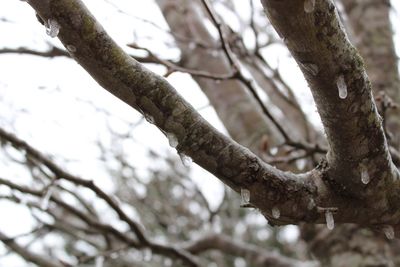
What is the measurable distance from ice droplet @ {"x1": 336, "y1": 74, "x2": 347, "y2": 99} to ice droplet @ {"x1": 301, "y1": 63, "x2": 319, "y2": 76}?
5 cm

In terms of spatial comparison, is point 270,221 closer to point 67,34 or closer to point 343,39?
point 343,39

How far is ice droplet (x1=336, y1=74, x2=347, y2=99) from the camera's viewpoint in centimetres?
98

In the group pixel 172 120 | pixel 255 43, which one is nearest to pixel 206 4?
pixel 172 120

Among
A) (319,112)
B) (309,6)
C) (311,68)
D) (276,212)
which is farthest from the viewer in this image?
(276,212)

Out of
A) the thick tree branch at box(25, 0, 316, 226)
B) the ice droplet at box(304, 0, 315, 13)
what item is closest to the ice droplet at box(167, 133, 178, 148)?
the thick tree branch at box(25, 0, 316, 226)

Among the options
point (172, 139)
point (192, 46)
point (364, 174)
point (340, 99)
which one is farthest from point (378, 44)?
point (172, 139)

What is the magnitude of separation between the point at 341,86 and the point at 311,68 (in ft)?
0.25

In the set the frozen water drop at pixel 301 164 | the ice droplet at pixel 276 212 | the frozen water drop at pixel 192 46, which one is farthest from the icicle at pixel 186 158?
the frozen water drop at pixel 192 46

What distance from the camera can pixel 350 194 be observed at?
122cm

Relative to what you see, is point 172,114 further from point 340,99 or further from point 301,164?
point 301,164

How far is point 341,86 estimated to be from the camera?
0.98m

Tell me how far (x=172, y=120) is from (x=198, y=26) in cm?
198

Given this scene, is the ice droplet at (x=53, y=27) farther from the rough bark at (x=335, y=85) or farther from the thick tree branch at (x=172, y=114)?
the rough bark at (x=335, y=85)

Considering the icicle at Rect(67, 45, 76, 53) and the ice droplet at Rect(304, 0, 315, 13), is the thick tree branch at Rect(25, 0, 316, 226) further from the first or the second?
the ice droplet at Rect(304, 0, 315, 13)
